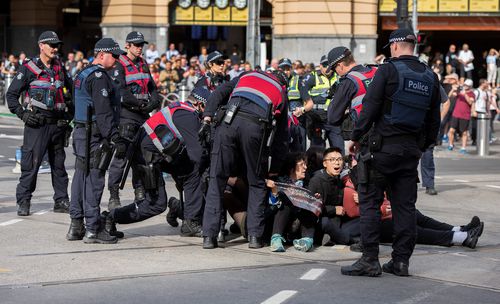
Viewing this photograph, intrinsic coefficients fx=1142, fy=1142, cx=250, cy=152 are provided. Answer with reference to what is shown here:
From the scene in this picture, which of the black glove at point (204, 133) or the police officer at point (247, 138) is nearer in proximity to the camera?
the police officer at point (247, 138)

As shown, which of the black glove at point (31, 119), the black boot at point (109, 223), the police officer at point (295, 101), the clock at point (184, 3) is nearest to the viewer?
the black boot at point (109, 223)

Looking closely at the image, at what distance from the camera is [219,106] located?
10.1 meters

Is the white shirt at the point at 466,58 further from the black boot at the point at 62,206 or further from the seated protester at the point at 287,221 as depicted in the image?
the seated protester at the point at 287,221

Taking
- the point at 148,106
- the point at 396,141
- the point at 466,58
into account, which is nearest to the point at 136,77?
the point at 148,106

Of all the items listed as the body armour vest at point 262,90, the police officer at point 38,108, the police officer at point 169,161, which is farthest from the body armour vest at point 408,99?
the police officer at point 38,108

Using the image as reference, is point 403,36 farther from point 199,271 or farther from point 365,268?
point 199,271

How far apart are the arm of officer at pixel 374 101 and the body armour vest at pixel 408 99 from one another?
0.26 feet

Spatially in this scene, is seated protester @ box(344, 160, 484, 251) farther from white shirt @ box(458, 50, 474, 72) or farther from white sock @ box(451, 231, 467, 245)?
white shirt @ box(458, 50, 474, 72)

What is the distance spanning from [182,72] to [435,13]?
33.8 feet

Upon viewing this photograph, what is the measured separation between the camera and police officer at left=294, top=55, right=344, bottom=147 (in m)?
15.1

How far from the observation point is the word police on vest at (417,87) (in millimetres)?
8680

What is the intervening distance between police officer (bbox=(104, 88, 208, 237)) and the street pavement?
24cm

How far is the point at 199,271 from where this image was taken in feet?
29.5

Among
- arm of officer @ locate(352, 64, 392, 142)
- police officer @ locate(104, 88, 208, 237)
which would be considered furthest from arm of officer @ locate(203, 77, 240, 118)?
arm of officer @ locate(352, 64, 392, 142)
